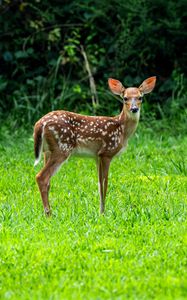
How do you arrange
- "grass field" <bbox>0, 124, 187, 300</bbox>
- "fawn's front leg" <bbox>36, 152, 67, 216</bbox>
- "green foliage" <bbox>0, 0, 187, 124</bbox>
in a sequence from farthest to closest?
"green foliage" <bbox>0, 0, 187, 124</bbox> < "fawn's front leg" <bbox>36, 152, 67, 216</bbox> < "grass field" <bbox>0, 124, 187, 300</bbox>

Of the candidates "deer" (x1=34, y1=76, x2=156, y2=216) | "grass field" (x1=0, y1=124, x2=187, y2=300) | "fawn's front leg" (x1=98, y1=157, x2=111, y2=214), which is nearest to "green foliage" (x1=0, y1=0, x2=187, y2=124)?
"grass field" (x1=0, y1=124, x2=187, y2=300)

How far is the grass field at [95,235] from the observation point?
223 inches

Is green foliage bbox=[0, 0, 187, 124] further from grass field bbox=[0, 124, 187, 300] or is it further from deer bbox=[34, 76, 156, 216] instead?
deer bbox=[34, 76, 156, 216]

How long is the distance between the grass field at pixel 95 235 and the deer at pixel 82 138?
32cm

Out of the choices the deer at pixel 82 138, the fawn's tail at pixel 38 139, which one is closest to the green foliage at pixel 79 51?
the deer at pixel 82 138

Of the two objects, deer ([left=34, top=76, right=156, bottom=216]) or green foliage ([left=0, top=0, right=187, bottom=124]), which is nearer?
deer ([left=34, top=76, right=156, bottom=216])

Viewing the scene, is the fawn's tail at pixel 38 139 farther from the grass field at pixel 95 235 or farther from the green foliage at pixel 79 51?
the green foliage at pixel 79 51

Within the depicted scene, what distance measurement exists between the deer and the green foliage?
525 cm

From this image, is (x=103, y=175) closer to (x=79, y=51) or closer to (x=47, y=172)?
(x=47, y=172)

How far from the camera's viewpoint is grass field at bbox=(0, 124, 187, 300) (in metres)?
5.67

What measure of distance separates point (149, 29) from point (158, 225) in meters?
7.35

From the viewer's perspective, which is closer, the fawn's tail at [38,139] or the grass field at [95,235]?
the grass field at [95,235]

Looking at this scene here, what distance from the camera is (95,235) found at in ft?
22.6

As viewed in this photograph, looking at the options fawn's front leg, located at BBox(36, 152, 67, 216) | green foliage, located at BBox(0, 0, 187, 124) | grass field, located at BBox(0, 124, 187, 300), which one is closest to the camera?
grass field, located at BBox(0, 124, 187, 300)
